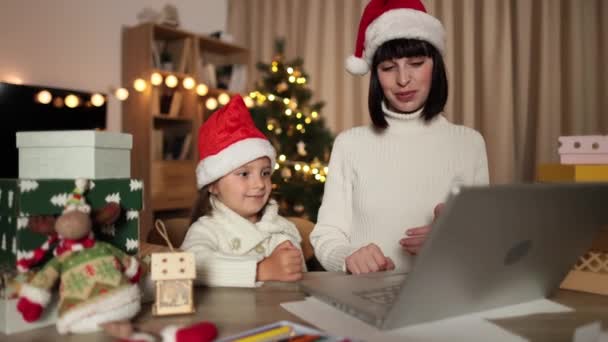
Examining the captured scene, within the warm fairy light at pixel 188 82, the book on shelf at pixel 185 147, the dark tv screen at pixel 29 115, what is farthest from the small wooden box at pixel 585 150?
the book on shelf at pixel 185 147

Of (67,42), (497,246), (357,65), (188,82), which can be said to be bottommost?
(497,246)

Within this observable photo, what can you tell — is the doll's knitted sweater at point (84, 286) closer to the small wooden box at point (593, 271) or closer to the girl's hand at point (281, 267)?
the girl's hand at point (281, 267)

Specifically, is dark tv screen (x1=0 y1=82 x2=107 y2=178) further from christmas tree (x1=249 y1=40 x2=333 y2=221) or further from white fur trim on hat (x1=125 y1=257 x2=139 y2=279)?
white fur trim on hat (x1=125 y1=257 x2=139 y2=279)

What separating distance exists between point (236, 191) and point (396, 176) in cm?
42

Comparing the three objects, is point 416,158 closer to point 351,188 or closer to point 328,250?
point 351,188

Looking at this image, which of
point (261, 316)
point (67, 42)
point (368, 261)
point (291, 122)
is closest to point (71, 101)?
point (67, 42)

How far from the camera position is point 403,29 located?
1.12 m

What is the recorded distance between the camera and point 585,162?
0.93m

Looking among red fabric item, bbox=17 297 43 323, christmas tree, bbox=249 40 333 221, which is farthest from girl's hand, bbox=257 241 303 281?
christmas tree, bbox=249 40 333 221

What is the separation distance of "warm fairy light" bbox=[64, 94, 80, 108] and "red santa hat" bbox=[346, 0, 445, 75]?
2.36 m

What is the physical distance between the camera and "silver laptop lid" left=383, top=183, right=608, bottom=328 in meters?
0.49

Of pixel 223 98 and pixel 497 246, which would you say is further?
pixel 223 98

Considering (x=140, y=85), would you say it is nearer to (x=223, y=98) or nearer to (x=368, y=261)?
(x=223, y=98)

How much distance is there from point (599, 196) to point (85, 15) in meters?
3.40
